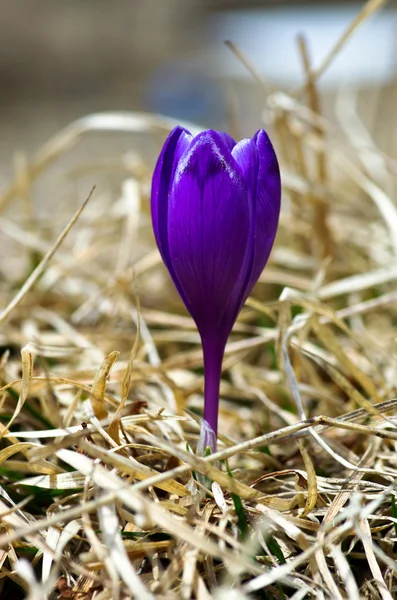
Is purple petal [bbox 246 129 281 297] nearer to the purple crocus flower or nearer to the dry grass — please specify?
the purple crocus flower

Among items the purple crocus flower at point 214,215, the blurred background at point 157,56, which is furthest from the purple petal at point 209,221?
the blurred background at point 157,56

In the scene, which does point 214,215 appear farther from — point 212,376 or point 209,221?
point 212,376

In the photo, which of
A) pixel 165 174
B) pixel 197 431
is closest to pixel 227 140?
pixel 165 174

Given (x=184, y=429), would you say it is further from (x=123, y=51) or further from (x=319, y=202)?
(x=123, y=51)

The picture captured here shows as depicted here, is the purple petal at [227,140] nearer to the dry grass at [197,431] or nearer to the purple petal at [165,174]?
the purple petal at [165,174]

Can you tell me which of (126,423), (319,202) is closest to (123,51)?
(319,202)

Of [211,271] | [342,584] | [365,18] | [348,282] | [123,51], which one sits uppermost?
[123,51]
